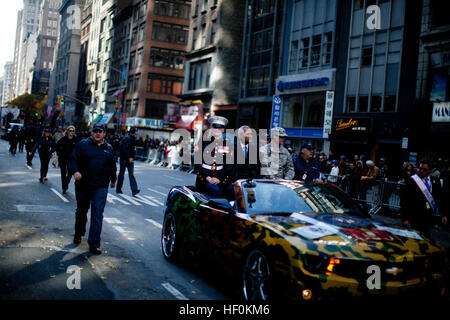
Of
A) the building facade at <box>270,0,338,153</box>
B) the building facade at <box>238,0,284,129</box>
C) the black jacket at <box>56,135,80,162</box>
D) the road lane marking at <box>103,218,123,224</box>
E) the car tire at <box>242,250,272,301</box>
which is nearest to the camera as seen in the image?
the car tire at <box>242,250,272,301</box>

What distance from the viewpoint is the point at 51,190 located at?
15312 millimetres

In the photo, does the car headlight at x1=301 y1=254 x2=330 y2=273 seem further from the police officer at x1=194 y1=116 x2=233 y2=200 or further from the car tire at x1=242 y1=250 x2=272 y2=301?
the police officer at x1=194 y1=116 x2=233 y2=200

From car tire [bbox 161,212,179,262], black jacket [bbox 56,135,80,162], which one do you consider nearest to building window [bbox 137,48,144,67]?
black jacket [bbox 56,135,80,162]

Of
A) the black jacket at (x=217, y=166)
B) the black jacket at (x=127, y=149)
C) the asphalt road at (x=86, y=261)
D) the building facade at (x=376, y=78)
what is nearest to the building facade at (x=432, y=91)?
the building facade at (x=376, y=78)

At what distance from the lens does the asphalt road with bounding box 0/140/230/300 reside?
→ 5746 millimetres

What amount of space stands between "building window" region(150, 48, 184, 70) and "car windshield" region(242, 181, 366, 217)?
191ft

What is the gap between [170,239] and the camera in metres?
7.65

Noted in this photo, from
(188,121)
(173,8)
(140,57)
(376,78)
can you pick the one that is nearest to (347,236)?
(376,78)

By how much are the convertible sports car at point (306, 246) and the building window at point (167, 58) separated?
58.0 meters

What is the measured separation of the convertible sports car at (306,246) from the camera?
4676 mm

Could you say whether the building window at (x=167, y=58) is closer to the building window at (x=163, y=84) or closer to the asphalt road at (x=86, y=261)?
the building window at (x=163, y=84)

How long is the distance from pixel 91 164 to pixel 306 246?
14.2ft
